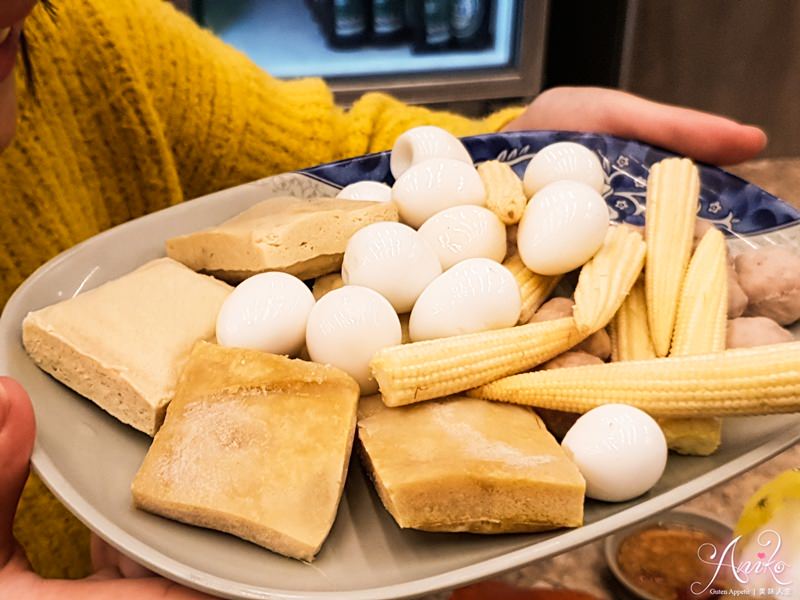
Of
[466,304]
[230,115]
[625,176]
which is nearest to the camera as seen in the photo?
[466,304]

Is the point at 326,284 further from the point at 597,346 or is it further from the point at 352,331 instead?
the point at 597,346

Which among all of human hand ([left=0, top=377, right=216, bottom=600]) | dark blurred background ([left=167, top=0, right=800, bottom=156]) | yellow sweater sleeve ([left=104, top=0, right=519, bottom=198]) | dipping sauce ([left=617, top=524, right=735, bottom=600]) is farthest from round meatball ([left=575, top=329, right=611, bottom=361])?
dark blurred background ([left=167, top=0, right=800, bottom=156])

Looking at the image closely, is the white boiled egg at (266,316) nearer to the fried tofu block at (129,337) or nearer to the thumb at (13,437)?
the fried tofu block at (129,337)

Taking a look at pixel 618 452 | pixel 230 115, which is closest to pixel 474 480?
pixel 618 452

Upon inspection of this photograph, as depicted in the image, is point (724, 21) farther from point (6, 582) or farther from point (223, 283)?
point (6, 582)

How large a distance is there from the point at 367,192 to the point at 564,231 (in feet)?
0.68

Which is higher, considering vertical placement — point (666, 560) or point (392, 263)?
point (392, 263)

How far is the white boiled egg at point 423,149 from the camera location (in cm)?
74

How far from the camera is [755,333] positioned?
1.88 ft

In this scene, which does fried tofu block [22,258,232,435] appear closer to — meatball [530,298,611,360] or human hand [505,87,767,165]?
meatball [530,298,611,360]

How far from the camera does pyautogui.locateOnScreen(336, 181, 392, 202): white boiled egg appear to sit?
72 cm

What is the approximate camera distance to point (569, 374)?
0.53 m

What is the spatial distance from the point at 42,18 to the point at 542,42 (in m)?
1.12

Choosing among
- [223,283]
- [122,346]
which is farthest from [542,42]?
[122,346]
